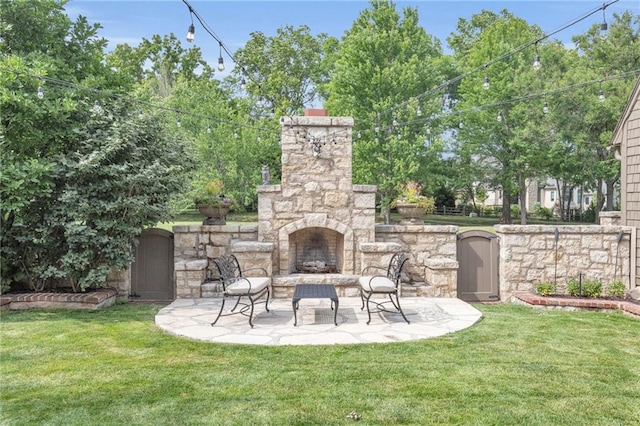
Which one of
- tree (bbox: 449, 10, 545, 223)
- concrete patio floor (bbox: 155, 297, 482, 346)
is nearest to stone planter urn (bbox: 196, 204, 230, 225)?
concrete patio floor (bbox: 155, 297, 482, 346)

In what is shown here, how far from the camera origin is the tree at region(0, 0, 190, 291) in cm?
586

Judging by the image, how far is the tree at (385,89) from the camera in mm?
15992

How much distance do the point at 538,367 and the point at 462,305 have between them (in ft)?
8.34

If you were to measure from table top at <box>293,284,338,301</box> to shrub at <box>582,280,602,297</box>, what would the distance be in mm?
4191

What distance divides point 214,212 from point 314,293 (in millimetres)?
2950

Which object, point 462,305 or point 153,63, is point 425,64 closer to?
point 462,305

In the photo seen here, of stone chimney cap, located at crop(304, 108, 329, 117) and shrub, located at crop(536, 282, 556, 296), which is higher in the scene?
stone chimney cap, located at crop(304, 108, 329, 117)

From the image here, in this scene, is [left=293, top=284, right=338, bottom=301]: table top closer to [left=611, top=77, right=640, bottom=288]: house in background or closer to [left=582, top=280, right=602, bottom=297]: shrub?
[left=582, top=280, right=602, bottom=297]: shrub

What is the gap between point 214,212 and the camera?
24.4 ft

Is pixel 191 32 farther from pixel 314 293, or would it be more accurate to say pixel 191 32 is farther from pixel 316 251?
pixel 316 251

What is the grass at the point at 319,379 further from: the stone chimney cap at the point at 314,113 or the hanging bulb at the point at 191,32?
the stone chimney cap at the point at 314,113

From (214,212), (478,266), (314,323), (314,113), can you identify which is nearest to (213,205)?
(214,212)

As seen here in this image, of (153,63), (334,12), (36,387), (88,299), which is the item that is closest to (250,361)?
(36,387)

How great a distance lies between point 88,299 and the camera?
6.24m
